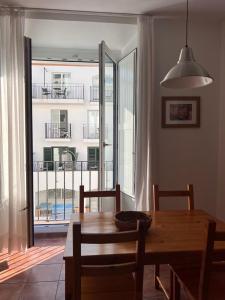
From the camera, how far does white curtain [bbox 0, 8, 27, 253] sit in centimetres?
289

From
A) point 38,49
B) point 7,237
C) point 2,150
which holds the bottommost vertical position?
point 7,237

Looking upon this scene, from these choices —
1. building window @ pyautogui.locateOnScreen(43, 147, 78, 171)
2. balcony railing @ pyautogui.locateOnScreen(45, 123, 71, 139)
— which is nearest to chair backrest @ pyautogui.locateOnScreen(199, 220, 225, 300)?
building window @ pyautogui.locateOnScreen(43, 147, 78, 171)

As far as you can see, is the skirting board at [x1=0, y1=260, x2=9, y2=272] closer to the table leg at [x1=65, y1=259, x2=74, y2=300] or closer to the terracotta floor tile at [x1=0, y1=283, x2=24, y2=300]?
the terracotta floor tile at [x1=0, y1=283, x2=24, y2=300]

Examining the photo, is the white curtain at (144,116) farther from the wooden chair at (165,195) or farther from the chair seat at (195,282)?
the chair seat at (195,282)

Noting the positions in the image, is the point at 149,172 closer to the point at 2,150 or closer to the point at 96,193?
the point at 96,193

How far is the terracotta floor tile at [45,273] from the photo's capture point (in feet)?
8.55

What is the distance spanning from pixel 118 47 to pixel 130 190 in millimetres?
1947

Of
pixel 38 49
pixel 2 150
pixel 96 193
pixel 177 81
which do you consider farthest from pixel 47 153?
pixel 177 81

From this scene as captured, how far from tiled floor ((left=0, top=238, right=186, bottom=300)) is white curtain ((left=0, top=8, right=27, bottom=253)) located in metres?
0.24

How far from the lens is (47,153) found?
838cm

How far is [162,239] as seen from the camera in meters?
1.69

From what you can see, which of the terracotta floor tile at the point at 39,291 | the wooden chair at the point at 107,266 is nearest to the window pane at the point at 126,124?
the terracotta floor tile at the point at 39,291

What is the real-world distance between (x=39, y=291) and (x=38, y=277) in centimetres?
23

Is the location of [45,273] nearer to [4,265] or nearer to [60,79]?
[4,265]
